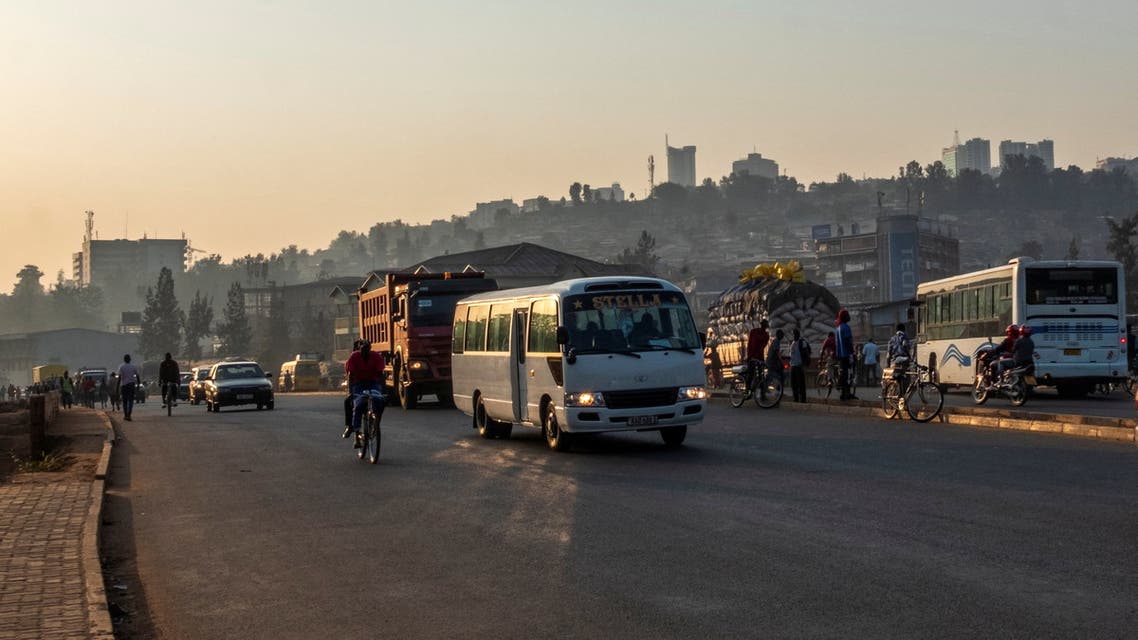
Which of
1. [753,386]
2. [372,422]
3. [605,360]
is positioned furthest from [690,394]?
[753,386]

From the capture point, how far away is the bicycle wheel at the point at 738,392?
3300cm

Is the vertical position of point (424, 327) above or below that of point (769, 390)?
above

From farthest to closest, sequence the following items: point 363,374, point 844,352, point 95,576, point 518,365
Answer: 1. point 844,352
2. point 518,365
3. point 363,374
4. point 95,576

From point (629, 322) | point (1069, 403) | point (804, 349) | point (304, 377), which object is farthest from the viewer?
point (304, 377)

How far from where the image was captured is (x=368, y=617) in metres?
8.20

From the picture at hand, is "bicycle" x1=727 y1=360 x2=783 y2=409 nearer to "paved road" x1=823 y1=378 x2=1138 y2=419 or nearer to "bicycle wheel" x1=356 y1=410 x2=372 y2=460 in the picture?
"paved road" x1=823 y1=378 x2=1138 y2=419

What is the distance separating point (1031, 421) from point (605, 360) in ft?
25.7

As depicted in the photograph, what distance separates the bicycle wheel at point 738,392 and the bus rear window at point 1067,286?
6855 millimetres

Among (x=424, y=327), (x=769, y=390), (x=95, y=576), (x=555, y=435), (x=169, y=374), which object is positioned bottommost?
(x=95, y=576)

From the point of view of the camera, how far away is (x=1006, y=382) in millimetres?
29375

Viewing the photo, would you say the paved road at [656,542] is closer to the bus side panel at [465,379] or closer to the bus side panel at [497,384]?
the bus side panel at [497,384]

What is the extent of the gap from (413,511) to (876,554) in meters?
5.21

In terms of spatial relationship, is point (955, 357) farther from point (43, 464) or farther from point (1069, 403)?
point (43, 464)

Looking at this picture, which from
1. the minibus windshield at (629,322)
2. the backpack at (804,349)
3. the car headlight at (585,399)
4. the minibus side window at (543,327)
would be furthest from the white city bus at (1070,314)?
the car headlight at (585,399)
